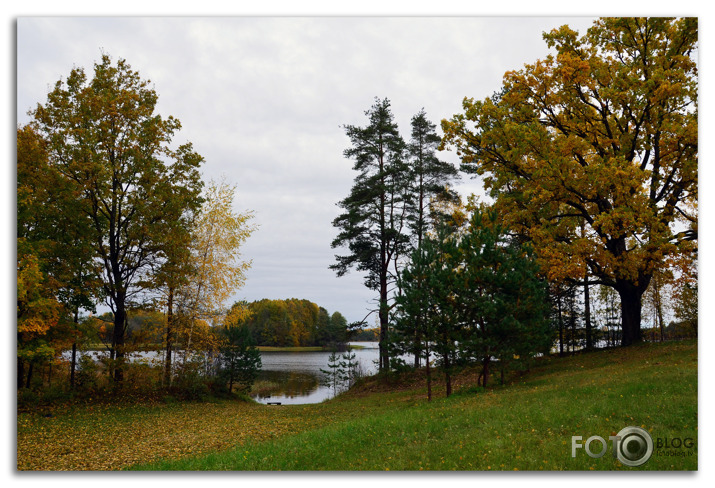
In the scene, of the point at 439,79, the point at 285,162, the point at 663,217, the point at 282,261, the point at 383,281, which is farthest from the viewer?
the point at 383,281

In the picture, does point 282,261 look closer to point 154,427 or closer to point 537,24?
point 154,427

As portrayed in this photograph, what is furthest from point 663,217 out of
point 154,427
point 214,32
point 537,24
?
point 154,427

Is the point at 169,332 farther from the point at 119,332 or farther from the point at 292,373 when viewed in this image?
the point at 292,373

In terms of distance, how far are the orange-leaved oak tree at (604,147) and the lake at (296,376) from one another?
9.55 metres

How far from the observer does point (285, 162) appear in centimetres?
1061

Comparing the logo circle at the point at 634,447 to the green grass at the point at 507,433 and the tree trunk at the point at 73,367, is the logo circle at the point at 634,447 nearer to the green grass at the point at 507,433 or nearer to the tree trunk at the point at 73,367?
the green grass at the point at 507,433

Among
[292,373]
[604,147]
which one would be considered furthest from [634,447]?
[292,373]

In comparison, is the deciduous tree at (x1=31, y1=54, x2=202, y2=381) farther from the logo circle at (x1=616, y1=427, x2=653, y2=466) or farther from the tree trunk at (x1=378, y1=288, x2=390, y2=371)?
the logo circle at (x1=616, y1=427, x2=653, y2=466)

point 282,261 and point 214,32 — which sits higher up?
point 214,32

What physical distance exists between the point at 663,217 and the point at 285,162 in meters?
9.93

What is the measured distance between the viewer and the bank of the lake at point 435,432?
6.54m

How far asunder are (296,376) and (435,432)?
93.8 ft

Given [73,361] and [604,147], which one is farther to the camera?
[73,361]

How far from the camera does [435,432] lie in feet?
25.7
